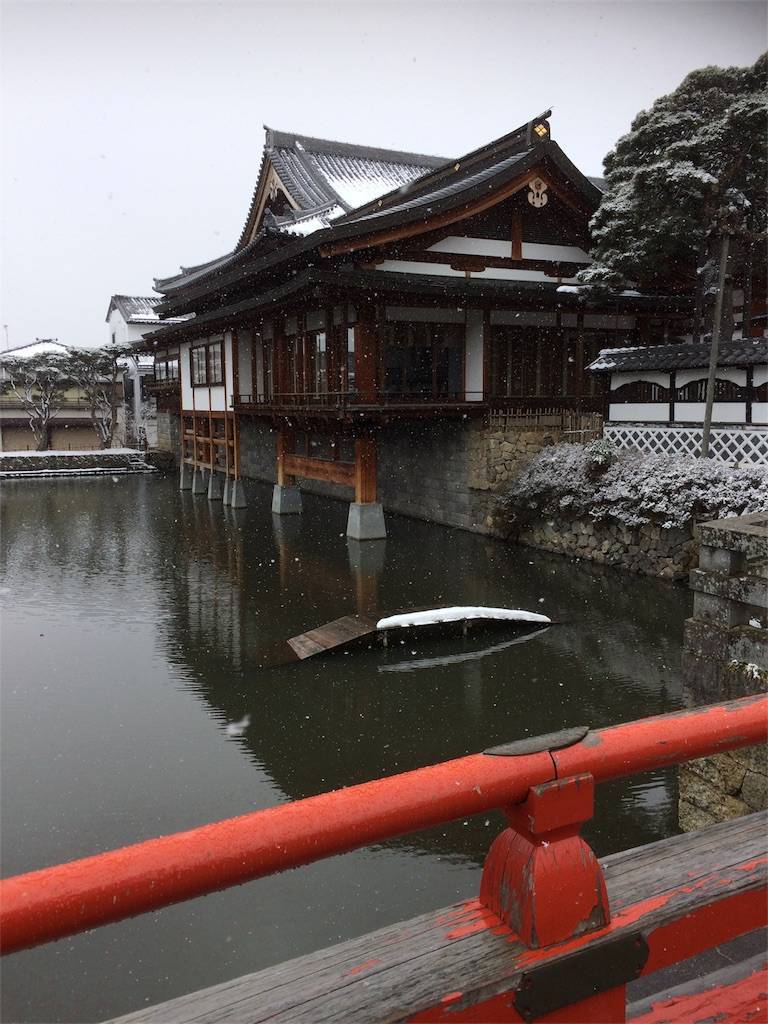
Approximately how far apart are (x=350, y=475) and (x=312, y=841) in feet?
51.9

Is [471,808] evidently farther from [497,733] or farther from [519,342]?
[519,342]

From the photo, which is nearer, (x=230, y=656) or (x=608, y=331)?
(x=230, y=656)

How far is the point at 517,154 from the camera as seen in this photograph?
17688 mm

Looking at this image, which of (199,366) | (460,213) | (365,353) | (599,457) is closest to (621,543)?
(599,457)

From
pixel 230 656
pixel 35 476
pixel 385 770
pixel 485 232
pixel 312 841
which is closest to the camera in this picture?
pixel 312 841

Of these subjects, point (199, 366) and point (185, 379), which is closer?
point (199, 366)

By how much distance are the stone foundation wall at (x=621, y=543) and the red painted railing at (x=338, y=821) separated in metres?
11.5

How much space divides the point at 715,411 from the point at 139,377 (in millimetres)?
33297

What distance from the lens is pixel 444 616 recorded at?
32.9 feet

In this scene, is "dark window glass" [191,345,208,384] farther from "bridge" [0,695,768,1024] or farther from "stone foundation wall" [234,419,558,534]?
"bridge" [0,695,768,1024]

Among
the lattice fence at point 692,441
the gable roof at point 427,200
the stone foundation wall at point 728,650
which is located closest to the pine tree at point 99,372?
the gable roof at point 427,200

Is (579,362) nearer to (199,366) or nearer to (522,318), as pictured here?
(522,318)

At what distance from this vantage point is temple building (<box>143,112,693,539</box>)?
15.7 m

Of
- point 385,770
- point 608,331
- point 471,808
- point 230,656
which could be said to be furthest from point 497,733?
point 608,331
